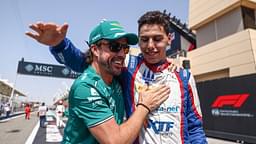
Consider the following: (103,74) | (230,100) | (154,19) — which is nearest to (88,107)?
(103,74)

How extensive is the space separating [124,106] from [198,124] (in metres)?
0.58

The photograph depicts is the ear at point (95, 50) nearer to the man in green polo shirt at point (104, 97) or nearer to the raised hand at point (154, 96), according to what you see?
the man in green polo shirt at point (104, 97)

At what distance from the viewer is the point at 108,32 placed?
143cm

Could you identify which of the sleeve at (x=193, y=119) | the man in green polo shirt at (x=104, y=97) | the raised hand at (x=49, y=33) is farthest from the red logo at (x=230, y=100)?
the raised hand at (x=49, y=33)

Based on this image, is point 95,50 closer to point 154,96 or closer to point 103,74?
point 103,74

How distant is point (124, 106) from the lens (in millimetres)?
1575

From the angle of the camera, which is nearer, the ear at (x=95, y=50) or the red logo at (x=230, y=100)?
the ear at (x=95, y=50)

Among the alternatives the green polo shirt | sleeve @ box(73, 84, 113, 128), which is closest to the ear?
the green polo shirt

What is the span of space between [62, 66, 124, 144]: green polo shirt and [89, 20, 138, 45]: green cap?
0.80 feet

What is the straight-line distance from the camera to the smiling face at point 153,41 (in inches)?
63.3

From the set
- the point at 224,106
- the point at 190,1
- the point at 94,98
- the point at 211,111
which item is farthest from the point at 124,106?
the point at 190,1

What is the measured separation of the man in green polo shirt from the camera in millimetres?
1248

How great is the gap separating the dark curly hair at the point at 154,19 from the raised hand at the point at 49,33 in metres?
0.59

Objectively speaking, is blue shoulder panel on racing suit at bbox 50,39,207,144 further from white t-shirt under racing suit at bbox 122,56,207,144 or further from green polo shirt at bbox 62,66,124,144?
green polo shirt at bbox 62,66,124,144
